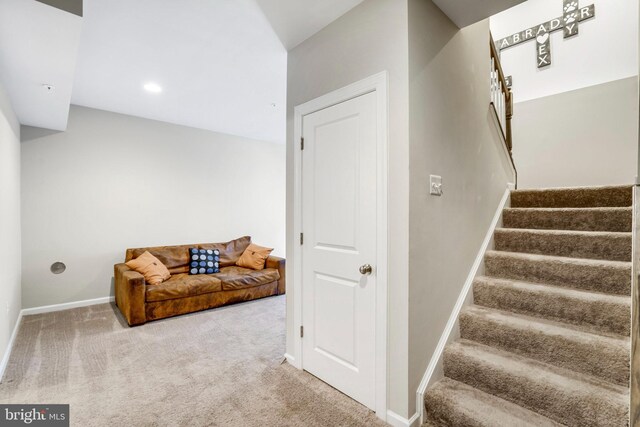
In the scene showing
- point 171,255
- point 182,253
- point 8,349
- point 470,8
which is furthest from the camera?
point 182,253

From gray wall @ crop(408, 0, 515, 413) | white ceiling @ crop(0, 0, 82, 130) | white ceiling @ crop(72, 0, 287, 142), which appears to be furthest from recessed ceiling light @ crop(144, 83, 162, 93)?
gray wall @ crop(408, 0, 515, 413)

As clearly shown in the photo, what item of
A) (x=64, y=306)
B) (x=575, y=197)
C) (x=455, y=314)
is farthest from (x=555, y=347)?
(x=64, y=306)

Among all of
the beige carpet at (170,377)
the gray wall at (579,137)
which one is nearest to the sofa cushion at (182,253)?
the beige carpet at (170,377)

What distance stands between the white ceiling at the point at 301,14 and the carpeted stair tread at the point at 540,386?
236cm

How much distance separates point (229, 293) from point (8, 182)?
2.47 metres

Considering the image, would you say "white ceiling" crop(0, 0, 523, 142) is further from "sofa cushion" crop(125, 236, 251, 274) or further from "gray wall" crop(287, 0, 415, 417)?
"sofa cushion" crop(125, 236, 251, 274)

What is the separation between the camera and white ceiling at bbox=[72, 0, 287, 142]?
7.36ft

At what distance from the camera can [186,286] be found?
370cm

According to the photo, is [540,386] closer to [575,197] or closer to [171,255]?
[575,197]

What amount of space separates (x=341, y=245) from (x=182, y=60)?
234 cm

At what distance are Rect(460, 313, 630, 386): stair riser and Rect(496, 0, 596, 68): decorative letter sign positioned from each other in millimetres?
3747

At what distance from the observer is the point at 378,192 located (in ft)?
6.10

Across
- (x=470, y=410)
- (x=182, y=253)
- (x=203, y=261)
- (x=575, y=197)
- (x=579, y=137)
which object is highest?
(x=579, y=137)
